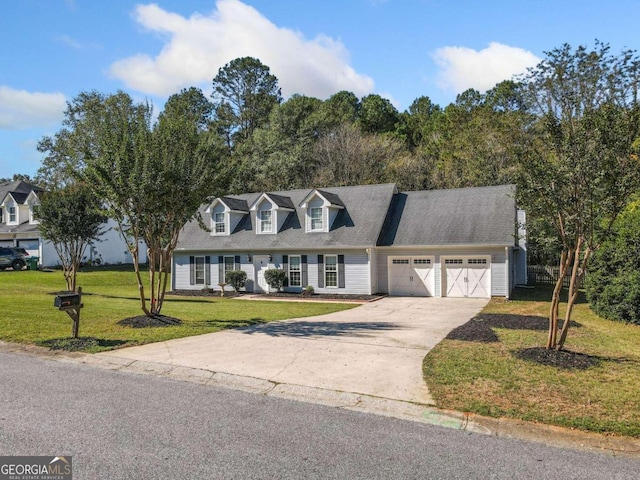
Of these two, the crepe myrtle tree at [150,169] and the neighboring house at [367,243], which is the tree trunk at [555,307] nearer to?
the crepe myrtle tree at [150,169]

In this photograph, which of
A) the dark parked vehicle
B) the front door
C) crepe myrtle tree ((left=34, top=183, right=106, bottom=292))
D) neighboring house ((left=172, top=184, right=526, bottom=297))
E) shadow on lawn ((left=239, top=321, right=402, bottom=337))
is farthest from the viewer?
the dark parked vehicle

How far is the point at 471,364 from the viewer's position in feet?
28.6

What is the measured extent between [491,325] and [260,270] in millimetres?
15714

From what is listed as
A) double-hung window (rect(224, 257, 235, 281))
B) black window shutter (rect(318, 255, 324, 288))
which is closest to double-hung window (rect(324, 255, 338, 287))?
black window shutter (rect(318, 255, 324, 288))

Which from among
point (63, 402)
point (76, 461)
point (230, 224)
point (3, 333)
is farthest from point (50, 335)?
point (230, 224)

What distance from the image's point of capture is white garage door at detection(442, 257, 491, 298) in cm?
2288

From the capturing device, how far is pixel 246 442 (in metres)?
5.23

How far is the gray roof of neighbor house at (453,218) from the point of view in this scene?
2305cm

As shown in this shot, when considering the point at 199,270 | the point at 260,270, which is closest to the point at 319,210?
the point at 260,270

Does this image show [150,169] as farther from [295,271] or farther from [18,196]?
[18,196]

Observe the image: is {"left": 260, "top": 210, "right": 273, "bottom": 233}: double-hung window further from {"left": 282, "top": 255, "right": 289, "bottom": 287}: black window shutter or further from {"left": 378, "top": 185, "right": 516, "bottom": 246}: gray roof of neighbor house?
{"left": 378, "top": 185, "right": 516, "bottom": 246}: gray roof of neighbor house

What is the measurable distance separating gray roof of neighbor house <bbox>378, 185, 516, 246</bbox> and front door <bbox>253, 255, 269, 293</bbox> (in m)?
6.72

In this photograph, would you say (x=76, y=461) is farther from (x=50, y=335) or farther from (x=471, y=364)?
(x=50, y=335)

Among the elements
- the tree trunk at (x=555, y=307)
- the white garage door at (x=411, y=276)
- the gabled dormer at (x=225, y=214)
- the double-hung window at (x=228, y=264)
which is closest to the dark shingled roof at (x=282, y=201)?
the gabled dormer at (x=225, y=214)
